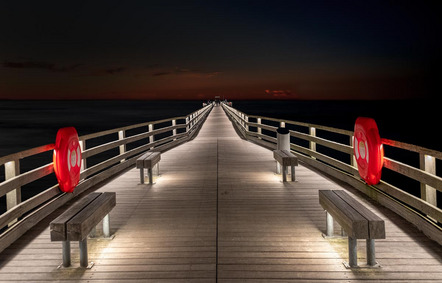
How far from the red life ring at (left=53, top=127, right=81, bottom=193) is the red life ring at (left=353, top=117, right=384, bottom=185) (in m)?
4.41

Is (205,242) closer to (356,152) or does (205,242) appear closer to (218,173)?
(356,152)

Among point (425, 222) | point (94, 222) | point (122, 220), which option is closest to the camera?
point (94, 222)

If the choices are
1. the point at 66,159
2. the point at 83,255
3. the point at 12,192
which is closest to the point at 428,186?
the point at 83,255

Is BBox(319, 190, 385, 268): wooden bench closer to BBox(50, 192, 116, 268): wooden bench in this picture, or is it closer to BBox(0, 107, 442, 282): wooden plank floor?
BBox(0, 107, 442, 282): wooden plank floor

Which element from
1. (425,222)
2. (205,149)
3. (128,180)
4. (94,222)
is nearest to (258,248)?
(94,222)

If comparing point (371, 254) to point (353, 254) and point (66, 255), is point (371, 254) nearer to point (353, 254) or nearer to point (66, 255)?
point (353, 254)

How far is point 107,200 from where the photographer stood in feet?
14.0

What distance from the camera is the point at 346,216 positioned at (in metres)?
3.61

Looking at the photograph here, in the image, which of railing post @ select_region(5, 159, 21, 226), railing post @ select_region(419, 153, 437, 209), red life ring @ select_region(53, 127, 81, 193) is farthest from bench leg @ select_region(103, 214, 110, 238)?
railing post @ select_region(419, 153, 437, 209)

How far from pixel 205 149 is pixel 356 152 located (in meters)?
7.51

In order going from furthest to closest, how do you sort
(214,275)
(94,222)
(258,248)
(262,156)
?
1. (262,156)
2. (258,248)
3. (94,222)
4. (214,275)

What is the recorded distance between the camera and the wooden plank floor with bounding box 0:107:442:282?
3.51 meters

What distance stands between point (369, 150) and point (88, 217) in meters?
4.02

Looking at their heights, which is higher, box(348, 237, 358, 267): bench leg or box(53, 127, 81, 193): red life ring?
box(53, 127, 81, 193): red life ring
